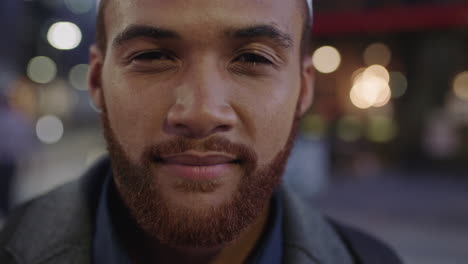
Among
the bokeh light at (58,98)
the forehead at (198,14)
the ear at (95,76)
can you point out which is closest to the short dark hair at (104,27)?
the ear at (95,76)

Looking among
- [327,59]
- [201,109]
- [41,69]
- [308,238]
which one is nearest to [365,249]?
[308,238]

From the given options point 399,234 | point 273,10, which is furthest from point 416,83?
point 273,10

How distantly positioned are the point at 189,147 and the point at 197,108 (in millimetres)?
122

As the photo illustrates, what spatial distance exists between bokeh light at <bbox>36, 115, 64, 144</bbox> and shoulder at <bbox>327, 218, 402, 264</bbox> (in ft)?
61.1

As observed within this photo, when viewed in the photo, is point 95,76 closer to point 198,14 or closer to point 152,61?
point 152,61

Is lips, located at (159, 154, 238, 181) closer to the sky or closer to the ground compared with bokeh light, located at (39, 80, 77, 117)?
closer to the sky

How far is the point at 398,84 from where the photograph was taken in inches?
484

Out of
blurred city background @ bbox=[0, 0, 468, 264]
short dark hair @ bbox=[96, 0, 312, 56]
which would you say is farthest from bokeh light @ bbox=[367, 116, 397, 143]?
short dark hair @ bbox=[96, 0, 312, 56]

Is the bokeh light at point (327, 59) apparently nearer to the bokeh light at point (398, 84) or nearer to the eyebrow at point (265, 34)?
the bokeh light at point (398, 84)

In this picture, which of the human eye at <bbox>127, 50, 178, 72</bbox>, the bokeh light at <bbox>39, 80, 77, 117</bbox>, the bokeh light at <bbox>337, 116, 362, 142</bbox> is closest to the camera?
the human eye at <bbox>127, 50, 178, 72</bbox>

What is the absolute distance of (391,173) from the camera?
464 inches

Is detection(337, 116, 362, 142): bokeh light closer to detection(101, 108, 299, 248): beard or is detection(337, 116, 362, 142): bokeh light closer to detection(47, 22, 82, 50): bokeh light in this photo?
detection(101, 108, 299, 248): beard

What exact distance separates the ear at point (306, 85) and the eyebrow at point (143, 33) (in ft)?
1.84

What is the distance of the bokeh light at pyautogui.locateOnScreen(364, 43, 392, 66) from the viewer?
12195mm
